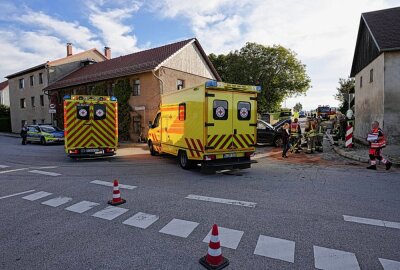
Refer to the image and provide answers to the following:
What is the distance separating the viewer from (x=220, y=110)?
28.0 ft

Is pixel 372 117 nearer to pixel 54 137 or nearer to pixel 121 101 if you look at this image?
pixel 121 101

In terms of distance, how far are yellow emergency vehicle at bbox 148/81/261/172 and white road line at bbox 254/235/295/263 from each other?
4.52 meters

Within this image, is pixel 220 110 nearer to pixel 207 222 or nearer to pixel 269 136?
pixel 207 222

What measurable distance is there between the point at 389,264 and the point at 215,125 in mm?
5824

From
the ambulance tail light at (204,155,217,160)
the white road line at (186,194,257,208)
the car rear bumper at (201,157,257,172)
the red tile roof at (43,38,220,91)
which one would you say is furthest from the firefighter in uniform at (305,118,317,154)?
the red tile roof at (43,38,220,91)

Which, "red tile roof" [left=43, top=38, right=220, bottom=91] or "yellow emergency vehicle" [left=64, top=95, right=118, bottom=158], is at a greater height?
"red tile roof" [left=43, top=38, right=220, bottom=91]

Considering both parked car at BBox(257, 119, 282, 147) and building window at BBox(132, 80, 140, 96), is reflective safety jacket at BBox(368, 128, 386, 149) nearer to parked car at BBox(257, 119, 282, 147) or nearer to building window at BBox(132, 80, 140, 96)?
parked car at BBox(257, 119, 282, 147)

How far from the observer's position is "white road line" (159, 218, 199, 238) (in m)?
4.22

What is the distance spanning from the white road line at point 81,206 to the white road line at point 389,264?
16.3ft

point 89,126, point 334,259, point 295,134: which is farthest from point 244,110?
point 89,126

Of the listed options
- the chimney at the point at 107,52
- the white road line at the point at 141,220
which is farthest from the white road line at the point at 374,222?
the chimney at the point at 107,52

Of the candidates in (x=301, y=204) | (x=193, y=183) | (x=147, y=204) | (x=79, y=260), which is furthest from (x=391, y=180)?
(x=79, y=260)

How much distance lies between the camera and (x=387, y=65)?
1470 centimetres

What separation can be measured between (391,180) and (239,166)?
426cm
